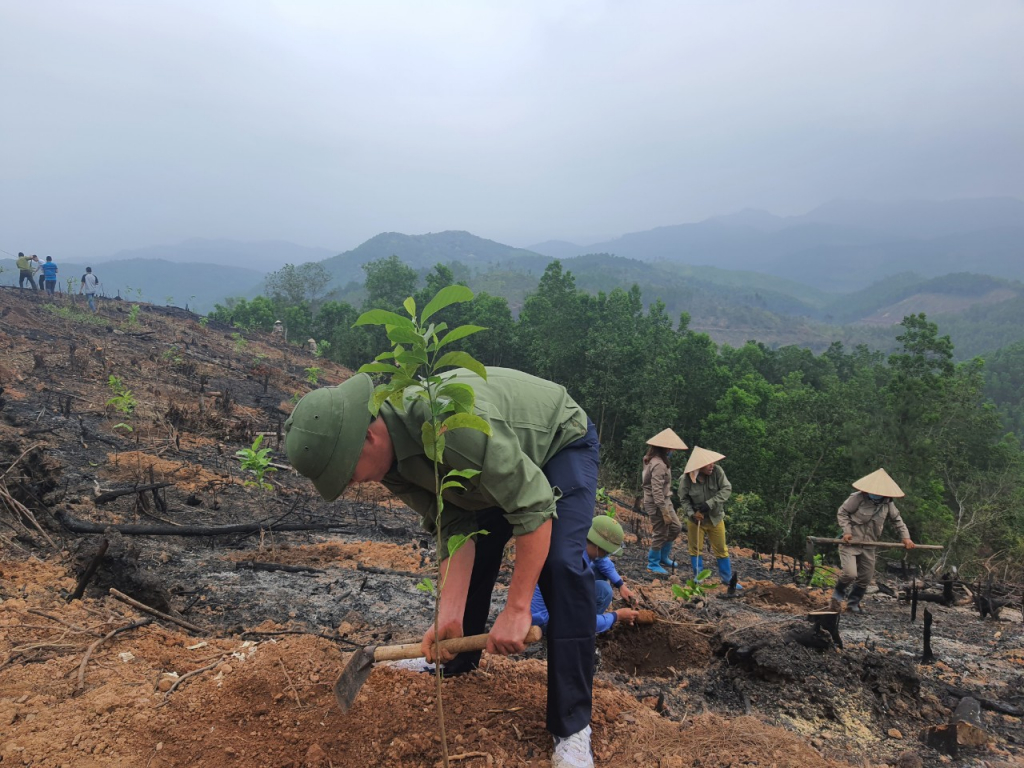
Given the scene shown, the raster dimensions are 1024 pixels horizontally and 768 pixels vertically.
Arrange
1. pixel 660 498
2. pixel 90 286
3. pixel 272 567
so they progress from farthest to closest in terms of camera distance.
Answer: pixel 90 286
pixel 660 498
pixel 272 567

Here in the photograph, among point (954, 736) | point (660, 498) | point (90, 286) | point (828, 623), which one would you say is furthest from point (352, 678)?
point (90, 286)

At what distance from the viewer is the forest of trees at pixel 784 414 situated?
14.5 metres

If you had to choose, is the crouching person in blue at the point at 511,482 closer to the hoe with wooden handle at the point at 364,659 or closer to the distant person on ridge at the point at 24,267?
the hoe with wooden handle at the point at 364,659

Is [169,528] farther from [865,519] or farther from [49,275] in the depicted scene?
[49,275]

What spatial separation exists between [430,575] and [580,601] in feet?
9.53

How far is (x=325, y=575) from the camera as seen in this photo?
418cm

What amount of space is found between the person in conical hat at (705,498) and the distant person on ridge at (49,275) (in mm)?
19870

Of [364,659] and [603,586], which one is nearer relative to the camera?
[364,659]

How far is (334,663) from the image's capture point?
2.38 m

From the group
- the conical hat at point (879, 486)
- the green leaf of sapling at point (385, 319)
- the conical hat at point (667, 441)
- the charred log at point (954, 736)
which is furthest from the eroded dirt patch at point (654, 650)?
the green leaf of sapling at point (385, 319)

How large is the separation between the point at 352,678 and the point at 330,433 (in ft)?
2.97

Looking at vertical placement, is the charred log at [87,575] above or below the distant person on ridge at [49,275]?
below

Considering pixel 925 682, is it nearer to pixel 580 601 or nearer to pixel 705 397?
pixel 580 601

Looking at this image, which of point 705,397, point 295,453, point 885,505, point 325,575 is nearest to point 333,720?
point 295,453
